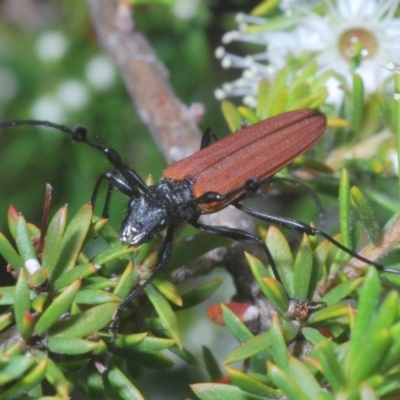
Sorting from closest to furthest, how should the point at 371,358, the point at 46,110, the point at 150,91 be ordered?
1. the point at 371,358
2. the point at 150,91
3. the point at 46,110

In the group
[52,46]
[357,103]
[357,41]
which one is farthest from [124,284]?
[52,46]

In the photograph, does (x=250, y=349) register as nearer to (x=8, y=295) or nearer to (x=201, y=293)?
(x=201, y=293)

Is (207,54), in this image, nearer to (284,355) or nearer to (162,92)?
(162,92)

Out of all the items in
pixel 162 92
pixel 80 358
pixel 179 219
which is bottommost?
pixel 80 358

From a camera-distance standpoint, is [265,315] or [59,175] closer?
[265,315]

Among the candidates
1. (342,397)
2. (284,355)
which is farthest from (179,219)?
(342,397)

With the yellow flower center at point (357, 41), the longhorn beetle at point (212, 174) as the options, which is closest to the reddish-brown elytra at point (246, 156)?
the longhorn beetle at point (212, 174)
